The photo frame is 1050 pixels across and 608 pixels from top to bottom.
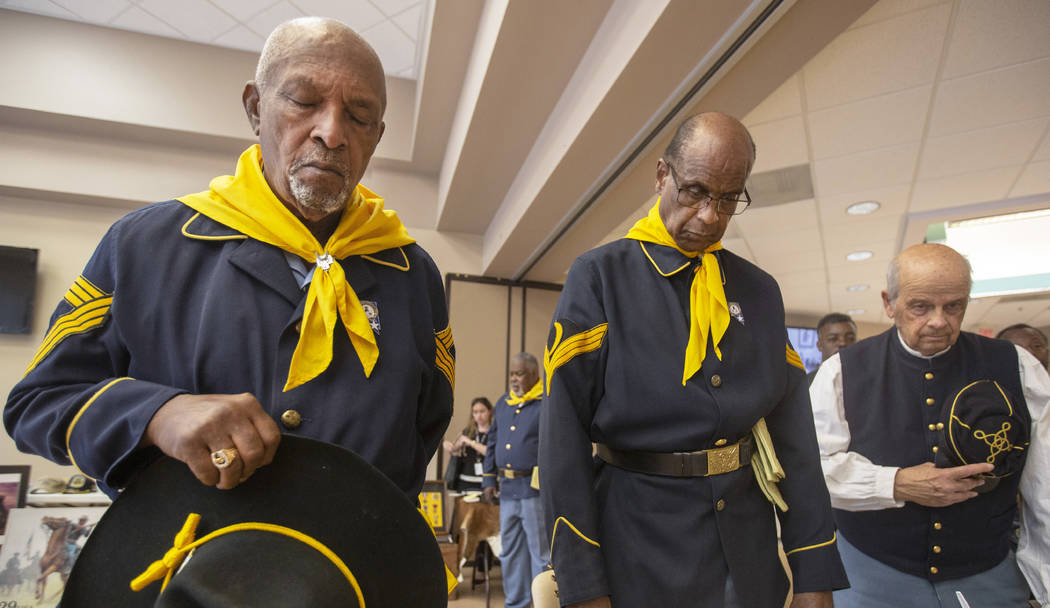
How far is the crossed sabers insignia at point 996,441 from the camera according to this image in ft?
5.20

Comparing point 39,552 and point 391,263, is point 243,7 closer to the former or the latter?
point 39,552

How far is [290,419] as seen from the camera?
32.9 inches

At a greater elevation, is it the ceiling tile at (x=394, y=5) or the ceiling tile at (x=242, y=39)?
the ceiling tile at (x=242, y=39)

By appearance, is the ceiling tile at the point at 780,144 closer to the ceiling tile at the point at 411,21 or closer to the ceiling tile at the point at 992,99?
the ceiling tile at the point at 992,99

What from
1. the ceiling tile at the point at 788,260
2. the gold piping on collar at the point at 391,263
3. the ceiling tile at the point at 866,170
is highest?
the ceiling tile at the point at 866,170

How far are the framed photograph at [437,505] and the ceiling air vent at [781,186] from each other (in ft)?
12.3

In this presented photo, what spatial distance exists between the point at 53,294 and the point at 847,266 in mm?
8764

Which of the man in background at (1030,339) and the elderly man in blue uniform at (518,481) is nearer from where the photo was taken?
the man in background at (1030,339)

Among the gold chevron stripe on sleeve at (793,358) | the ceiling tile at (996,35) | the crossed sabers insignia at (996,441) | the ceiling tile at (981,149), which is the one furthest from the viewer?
the ceiling tile at (981,149)

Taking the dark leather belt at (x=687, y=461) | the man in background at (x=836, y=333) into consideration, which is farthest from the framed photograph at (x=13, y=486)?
the man in background at (x=836, y=333)

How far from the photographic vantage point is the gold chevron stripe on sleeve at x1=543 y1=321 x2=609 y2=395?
1.26m

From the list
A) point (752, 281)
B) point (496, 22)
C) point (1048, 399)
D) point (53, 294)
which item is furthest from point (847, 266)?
point (53, 294)

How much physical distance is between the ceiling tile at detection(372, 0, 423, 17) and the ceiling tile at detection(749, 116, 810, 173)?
2.89 m

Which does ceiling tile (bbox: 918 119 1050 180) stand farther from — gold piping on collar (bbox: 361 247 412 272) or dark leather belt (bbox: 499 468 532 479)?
gold piping on collar (bbox: 361 247 412 272)
